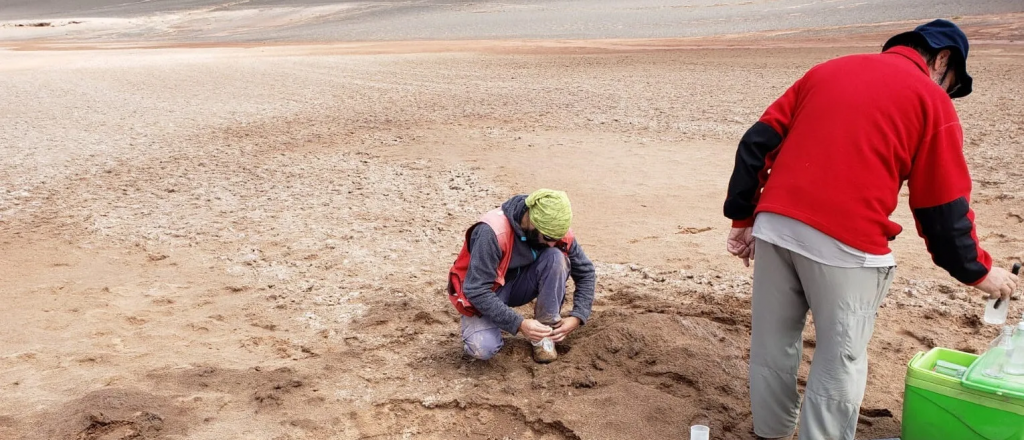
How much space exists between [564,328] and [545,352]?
6.1 inches

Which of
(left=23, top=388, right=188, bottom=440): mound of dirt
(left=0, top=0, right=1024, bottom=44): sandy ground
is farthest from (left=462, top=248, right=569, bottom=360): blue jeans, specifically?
(left=0, top=0, right=1024, bottom=44): sandy ground

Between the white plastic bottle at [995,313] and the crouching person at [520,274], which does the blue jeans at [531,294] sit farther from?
the white plastic bottle at [995,313]

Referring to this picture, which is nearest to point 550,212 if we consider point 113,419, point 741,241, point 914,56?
point 741,241

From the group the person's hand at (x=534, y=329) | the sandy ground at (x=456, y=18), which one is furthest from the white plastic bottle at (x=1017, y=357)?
the sandy ground at (x=456, y=18)

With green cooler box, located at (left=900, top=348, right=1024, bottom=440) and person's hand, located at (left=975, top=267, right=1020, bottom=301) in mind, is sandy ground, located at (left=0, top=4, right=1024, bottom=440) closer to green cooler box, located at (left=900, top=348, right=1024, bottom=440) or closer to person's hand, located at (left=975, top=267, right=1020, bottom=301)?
green cooler box, located at (left=900, top=348, right=1024, bottom=440)

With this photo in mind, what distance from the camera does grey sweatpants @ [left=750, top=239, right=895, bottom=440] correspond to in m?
2.65

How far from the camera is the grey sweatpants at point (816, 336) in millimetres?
2652

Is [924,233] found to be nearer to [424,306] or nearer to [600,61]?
[424,306]

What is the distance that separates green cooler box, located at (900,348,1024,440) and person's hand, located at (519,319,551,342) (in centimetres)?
142

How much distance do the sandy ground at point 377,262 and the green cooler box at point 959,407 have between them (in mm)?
489

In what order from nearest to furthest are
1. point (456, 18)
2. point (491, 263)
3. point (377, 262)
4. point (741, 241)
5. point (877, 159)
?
1. point (877, 159)
2. point (741, 241)
3. point (491, 263)
4. point (377, 262)
5. point (456, 18)

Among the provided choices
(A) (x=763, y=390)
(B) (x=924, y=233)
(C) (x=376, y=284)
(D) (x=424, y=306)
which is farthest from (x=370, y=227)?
(B) (x=924, y=233)

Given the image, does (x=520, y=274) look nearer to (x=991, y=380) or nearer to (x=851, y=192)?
(x=851, y=192)

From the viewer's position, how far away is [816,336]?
9.33 feet
